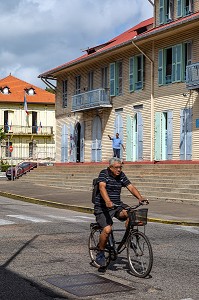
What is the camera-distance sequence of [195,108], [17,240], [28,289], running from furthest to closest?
[195,108]
[17,240]
[28,289]

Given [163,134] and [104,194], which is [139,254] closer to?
[104,194]

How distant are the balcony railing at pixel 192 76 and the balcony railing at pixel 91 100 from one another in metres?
8.17

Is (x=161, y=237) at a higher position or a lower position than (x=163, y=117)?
lower

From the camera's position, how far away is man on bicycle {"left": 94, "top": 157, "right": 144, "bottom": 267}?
8.44m

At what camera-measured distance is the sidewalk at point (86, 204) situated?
15984 millimetres

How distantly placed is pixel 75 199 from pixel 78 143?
16592mm

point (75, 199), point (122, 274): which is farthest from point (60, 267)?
point (75, 199)

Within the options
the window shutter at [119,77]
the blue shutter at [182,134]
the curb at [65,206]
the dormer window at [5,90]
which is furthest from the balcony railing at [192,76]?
the dormer window at [5,90]

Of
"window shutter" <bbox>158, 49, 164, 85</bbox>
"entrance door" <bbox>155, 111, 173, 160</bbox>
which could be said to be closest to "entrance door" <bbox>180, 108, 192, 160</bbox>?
"entrance door" <bbox>155, 111, 173, 160</bbox>

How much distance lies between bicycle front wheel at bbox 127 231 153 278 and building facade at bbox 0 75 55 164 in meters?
56.7

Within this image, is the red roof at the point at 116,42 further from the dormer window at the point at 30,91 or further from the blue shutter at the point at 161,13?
the dormer window at the point at 30,91

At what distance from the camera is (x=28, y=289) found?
7.44 m

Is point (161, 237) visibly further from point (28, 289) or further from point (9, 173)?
point (9, 173)

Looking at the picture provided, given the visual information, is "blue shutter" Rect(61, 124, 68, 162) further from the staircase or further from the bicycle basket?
the bicycle basket
